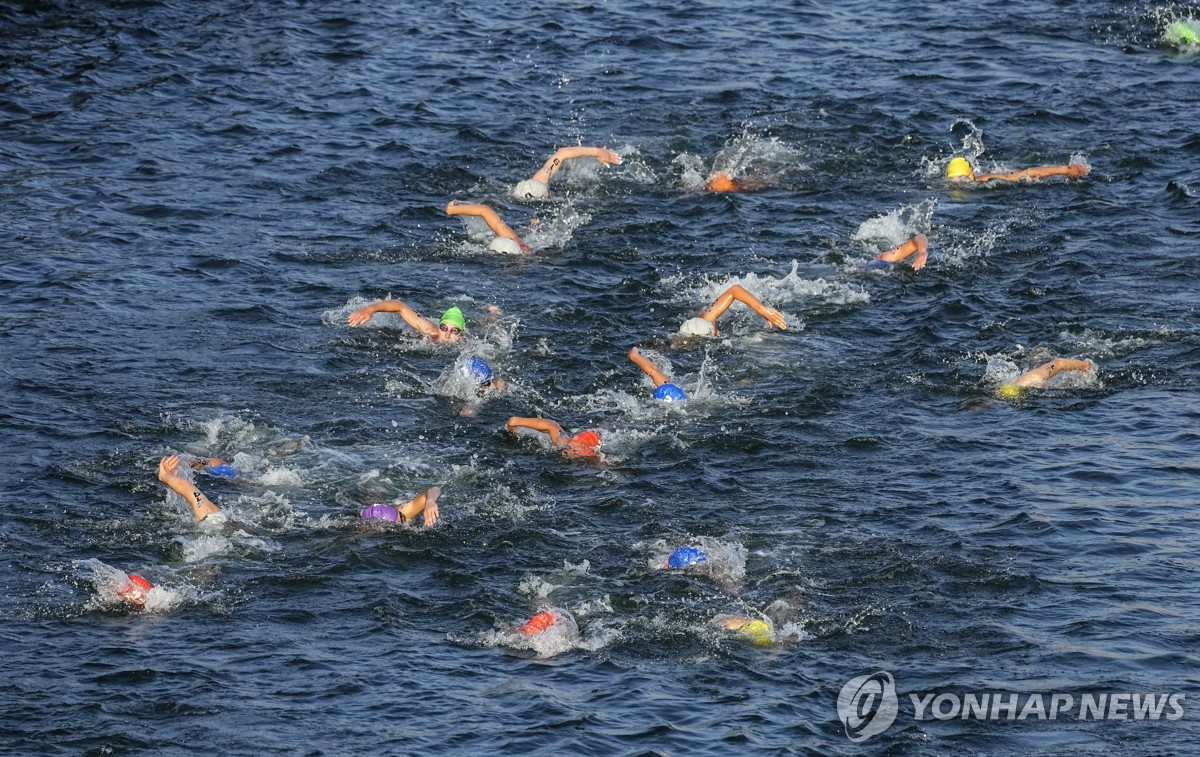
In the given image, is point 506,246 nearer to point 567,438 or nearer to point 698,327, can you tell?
point 698,327

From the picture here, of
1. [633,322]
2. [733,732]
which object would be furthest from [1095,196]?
[733,732]

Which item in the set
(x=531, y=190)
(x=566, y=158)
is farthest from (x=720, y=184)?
(x=531, y=190)

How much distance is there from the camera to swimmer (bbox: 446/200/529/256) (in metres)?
20.3

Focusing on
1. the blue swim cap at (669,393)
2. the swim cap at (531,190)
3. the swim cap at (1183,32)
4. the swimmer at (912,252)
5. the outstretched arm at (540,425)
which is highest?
the swim cap at (1183,32)

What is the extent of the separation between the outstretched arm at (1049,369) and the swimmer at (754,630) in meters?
5.96

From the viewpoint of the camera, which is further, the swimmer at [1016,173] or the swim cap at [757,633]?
the swimmer at [1016,173]

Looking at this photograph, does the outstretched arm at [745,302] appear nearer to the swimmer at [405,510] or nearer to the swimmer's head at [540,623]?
the swimmer at [405,510]

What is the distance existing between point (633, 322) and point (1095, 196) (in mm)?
8087

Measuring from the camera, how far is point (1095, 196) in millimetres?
22172

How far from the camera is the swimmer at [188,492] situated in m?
14.1

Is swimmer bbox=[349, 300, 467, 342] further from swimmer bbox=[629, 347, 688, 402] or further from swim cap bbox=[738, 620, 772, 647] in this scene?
swim cap bbox=[738, 620, 772, 647]

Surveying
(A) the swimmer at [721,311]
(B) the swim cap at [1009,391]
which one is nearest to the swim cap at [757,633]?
(B) the swim cap at [1009,391]

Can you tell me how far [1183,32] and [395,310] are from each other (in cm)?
1863

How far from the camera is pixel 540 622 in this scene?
12500mm
